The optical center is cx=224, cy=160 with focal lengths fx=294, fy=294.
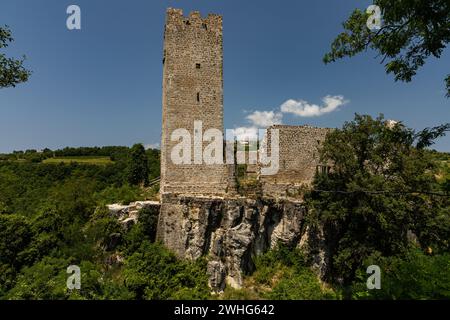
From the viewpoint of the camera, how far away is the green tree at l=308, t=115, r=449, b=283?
48.0 ft

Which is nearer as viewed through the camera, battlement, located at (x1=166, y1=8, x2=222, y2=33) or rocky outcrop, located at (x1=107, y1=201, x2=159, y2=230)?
rocky outcrop, located at (x1=107, y1=201, x2=159, y2=230)

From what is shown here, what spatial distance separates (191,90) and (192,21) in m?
4.27

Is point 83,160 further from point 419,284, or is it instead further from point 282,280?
point 419,284

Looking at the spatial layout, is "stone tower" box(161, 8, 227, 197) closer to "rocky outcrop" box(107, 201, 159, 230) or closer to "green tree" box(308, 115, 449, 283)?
"rocky outcrop" box(107, 201, 159, 230)

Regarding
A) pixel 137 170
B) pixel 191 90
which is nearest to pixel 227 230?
pixel 191 90

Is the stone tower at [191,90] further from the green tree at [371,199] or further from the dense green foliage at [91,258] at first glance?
the green tree at [371,199]

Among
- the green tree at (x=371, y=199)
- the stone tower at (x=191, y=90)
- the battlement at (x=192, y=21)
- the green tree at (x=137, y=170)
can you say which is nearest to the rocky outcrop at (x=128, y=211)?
the stone tower at (x=191, y=90)

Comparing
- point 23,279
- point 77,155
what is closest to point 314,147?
point 23,279

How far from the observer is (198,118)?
58.8 ft

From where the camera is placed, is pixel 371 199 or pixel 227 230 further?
pixel 227 230

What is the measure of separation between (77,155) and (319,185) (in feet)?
Result: 218

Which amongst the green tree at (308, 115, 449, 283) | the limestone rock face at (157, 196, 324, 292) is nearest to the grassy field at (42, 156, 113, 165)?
the limestone rock face at (157, 196, 324, 292)

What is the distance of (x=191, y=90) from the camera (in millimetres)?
17906
